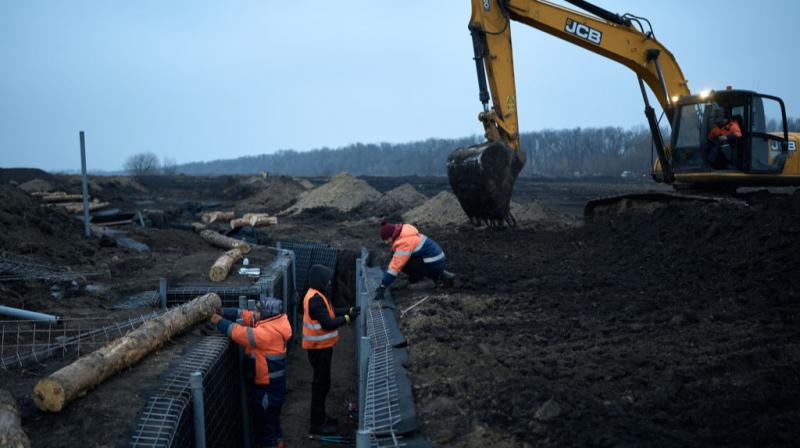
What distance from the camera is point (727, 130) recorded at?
1073cm

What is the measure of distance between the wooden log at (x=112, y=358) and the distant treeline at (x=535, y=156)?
5118 centimetres

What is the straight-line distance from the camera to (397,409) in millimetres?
4371

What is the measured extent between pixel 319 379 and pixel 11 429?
3.47m

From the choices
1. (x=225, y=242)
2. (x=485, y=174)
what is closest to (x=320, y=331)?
(x=485, y=174)

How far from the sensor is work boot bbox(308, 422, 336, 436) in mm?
6980

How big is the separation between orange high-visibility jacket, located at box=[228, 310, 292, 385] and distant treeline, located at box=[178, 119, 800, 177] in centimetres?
5112

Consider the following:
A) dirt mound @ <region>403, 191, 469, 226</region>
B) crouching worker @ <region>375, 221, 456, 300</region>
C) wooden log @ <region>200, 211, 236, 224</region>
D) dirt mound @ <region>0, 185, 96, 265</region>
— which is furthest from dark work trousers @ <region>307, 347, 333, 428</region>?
wooden log @ <region>200, 211, 236, 224</region>

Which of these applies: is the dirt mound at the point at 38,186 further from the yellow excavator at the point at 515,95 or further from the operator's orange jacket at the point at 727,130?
the operator's orange jacket at the point at 727,130

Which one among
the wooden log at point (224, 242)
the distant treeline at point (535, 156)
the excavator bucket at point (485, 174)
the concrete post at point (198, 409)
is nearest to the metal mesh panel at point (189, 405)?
the concrete post at point (198, 409)

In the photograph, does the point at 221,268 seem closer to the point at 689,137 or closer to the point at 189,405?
the point at 189,405

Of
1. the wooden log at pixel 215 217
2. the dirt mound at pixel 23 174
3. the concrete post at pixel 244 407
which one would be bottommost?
the concrete post at pixel 244 407

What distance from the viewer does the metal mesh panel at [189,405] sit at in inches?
171

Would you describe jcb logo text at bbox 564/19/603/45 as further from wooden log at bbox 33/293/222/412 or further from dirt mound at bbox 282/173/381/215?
dirt mound at bbox 282/173/381/215

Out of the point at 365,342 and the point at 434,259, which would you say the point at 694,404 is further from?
the point at 434,259
